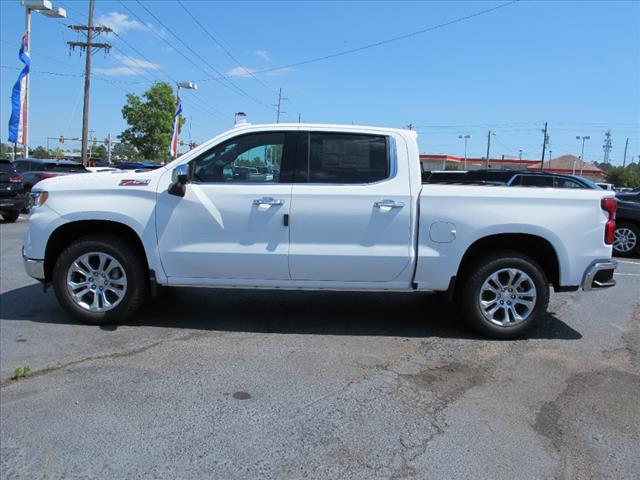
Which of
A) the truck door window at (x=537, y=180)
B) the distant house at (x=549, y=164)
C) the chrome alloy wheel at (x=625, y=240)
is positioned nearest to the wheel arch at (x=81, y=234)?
the chrome alloy wheel at (x=625, y=240)

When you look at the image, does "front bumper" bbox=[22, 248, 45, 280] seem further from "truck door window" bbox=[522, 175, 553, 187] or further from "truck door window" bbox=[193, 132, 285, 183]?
"truck door window" bbox=[522, 175, 553, 187]

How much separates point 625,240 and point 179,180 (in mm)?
10284

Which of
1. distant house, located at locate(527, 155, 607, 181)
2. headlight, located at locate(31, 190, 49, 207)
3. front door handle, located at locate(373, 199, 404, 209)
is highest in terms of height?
distant house, located at locate(527, 155, 607, 181)

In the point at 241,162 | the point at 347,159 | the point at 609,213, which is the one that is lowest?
the point at 609,213

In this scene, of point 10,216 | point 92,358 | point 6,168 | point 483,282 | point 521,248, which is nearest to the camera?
point 92,358

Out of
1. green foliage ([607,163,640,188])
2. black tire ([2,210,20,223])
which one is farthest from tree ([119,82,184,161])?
green foliage ([607,163,640,188])

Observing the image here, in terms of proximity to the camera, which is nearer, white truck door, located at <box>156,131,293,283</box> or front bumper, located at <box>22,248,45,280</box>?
white truck door, located at <box>156,131,293,283</box>

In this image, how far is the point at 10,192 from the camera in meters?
14.8

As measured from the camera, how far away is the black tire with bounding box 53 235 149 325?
18.1 feet

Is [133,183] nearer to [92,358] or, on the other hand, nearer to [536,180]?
[92,358]

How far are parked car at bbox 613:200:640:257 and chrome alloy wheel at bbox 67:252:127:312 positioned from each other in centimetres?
1030

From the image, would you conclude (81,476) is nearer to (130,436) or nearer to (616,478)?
(130,436)

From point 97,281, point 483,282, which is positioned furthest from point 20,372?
point 483,282

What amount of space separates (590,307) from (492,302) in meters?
2.34
